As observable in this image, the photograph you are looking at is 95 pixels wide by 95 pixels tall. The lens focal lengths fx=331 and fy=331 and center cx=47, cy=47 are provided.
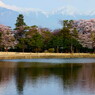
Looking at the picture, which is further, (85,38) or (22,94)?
(85,38)

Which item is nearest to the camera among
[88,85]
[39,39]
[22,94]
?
[22,94]

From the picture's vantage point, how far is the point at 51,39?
95.4 m

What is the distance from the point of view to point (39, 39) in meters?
92.9

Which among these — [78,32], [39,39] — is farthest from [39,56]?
[78,32]

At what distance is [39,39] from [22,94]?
67.9m

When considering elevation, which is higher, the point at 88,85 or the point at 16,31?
the point at 16,31

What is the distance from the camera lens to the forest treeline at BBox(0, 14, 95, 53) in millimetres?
93625

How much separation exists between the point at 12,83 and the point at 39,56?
52123 millimetres

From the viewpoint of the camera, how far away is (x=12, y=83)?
103 feet

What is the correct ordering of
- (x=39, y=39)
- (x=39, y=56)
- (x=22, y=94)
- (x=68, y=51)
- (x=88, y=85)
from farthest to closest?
(x=68, y=51) → (x=39, y=39) → (x=39, y=56) → (x=88, y=85) → (x=22, y=94)

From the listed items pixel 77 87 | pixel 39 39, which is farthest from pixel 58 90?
pixel 39 39

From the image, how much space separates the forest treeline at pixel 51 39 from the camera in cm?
9362

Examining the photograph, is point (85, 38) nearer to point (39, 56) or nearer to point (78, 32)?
point (78, 32)

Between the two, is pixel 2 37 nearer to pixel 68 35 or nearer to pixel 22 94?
pixel 68 35
